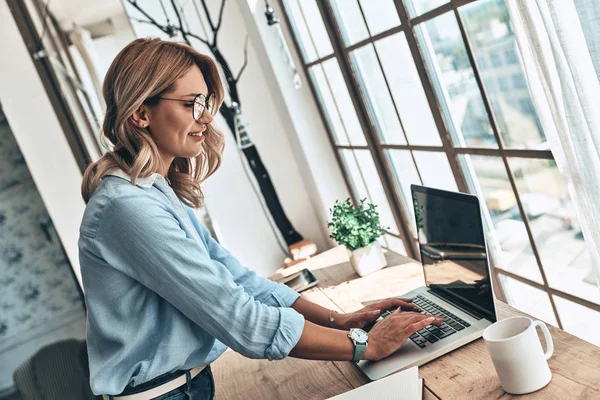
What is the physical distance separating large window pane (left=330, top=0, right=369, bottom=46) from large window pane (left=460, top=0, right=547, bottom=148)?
837 mm

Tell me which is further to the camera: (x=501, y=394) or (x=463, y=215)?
(x=463, y=215)

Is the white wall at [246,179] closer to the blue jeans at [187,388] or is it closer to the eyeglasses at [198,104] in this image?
the eyeglasses at [198,104]

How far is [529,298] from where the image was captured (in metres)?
2.28

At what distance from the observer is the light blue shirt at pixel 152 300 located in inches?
56.0

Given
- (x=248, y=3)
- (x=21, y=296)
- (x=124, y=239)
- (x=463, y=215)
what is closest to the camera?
(x=124, y=239)

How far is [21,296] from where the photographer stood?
204 inches

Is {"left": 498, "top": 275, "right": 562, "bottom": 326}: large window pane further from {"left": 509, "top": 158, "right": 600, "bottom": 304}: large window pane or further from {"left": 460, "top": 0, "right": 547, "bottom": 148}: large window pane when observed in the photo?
{"left": 460, "top": 0, "right": 547, "bottom": 148}: large window pane

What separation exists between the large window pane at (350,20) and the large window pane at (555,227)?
3.49 feet

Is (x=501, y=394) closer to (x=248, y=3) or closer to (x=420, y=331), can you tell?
(x=420, y=331)

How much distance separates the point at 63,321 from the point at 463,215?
4.44 m

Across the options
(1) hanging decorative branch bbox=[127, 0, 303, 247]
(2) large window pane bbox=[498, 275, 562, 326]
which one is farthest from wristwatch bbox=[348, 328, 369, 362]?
(1) hanging decorative branch bbox=[127, 0, 303, 247]

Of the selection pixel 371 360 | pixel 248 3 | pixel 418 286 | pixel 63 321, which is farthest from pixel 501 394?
pixel 63 321

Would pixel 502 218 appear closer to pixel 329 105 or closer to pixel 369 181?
pixel 369 181

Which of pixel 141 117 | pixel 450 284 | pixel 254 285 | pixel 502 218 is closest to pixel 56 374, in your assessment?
pixel 254 285
